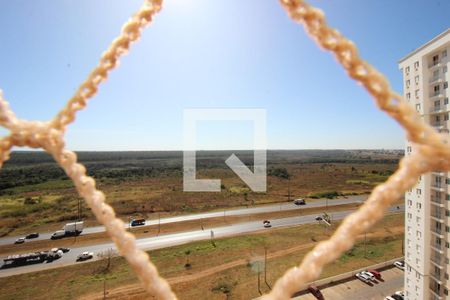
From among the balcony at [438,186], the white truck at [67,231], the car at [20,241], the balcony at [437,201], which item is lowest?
the car at [20,241]

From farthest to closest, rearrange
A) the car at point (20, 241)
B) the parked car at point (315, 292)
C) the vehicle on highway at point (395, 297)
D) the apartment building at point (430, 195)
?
the car at point (20, 241) < the vehicle on highway at point (395, 297) < the parked car at point (315, 292) < the apartment building at point (430, 195)

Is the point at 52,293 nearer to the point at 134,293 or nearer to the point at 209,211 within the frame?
the point at 134,293

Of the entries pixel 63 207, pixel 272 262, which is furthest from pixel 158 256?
pixel 63 207

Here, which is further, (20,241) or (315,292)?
(20,241)

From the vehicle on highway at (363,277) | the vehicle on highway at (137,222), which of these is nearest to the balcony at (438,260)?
the vehicle on highway at (363,277)

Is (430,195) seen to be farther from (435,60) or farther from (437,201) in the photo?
(435,60)

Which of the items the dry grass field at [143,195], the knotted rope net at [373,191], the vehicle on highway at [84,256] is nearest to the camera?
Answer: the knotted rope net at [373,191]

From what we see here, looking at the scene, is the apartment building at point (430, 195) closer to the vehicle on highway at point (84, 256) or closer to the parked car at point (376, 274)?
the parked car at point (376, 274)

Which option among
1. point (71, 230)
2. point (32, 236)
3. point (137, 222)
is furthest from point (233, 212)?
point (32, 236)
